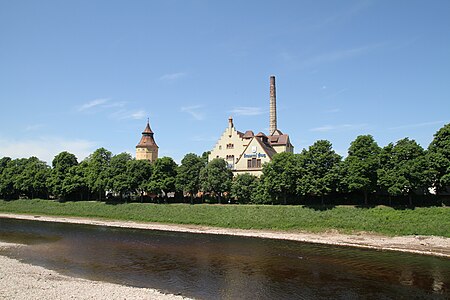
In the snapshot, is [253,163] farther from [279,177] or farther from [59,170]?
[59,170]

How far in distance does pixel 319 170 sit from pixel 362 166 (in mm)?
7171

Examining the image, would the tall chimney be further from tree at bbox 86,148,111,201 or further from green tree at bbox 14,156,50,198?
green tree at bbox 14,156,50,198

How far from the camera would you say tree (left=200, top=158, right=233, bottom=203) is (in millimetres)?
71062

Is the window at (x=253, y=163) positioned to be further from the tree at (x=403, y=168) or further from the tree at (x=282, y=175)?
the tree at (x=403, y=168)

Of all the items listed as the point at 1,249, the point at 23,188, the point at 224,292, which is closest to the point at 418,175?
the point at 224,292

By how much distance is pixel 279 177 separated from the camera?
63.1 meters

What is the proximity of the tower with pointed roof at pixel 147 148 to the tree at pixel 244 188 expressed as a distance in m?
45.3

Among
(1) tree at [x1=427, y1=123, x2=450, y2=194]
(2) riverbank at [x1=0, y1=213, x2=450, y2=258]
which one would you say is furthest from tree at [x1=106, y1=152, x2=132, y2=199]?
(1) tree at [x1=427, y1=123, x2=450, y2=194]

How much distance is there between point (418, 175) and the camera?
2007 inches

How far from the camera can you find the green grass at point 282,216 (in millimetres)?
48438

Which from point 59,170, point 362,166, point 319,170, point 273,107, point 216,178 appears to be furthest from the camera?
point 273,107

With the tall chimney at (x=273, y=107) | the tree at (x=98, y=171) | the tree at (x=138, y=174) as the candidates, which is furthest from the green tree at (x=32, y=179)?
the tall chimney at (x=273, y=107)

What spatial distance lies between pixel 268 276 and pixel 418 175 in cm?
3306

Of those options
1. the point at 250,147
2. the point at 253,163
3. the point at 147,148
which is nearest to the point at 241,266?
the point at 253,163
